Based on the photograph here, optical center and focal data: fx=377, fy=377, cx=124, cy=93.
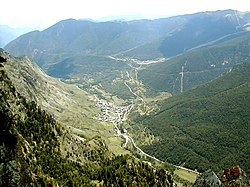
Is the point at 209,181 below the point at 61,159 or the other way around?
the other way around

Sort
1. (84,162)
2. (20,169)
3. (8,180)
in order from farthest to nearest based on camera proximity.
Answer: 1. (84,162)
2. (20,169)
3. (8,180)

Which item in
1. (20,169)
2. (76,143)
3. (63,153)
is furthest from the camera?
(76,143)

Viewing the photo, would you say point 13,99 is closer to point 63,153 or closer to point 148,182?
point 63,153

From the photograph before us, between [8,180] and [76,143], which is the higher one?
[8,180]

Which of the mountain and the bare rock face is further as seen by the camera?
the mountain

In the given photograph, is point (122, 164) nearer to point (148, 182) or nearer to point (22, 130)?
point (148, 182)

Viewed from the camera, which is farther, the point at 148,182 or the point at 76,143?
the point at 76,143

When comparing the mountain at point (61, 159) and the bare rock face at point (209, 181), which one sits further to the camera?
the mountain at point (61, 159)

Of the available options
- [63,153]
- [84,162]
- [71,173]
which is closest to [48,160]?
[71,173]

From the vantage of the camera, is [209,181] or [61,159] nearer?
[209,181]

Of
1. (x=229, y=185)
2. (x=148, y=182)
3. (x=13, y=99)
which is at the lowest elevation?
(x=148, y=182)
